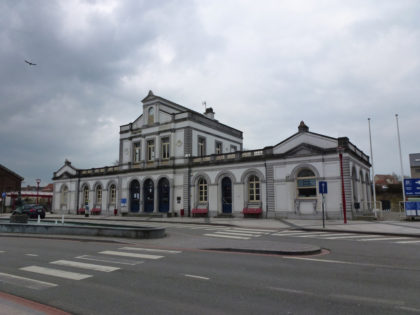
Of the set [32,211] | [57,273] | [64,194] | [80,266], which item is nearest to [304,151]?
[80,266]

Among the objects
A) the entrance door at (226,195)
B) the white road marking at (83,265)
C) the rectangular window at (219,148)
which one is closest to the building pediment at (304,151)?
the entrance door at (226,195)

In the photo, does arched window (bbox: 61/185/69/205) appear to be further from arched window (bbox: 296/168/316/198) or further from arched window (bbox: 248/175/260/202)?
arched window (bbox: 296/168/316/198)

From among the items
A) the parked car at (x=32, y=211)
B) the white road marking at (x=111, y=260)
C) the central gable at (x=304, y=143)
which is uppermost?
the central gable at (x=304, y=143)

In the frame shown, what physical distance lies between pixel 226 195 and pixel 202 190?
117 inches

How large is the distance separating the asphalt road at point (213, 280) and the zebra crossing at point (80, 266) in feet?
0.08

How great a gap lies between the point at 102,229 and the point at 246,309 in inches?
463

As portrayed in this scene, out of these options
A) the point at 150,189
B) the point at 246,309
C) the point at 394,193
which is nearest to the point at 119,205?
the point at 150,189

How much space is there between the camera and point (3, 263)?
9.48 meters

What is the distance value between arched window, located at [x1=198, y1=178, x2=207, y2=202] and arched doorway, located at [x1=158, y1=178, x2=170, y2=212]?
4.09 meters

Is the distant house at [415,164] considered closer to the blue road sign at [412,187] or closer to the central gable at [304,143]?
the blue road sign at [412,187]

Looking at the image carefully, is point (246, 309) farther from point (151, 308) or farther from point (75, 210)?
point (75, 210)

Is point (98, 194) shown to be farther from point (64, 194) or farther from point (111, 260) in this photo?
point (111, 260)

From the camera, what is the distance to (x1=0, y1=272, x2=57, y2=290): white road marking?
22.4 ft

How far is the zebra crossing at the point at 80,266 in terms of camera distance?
7305 mm
